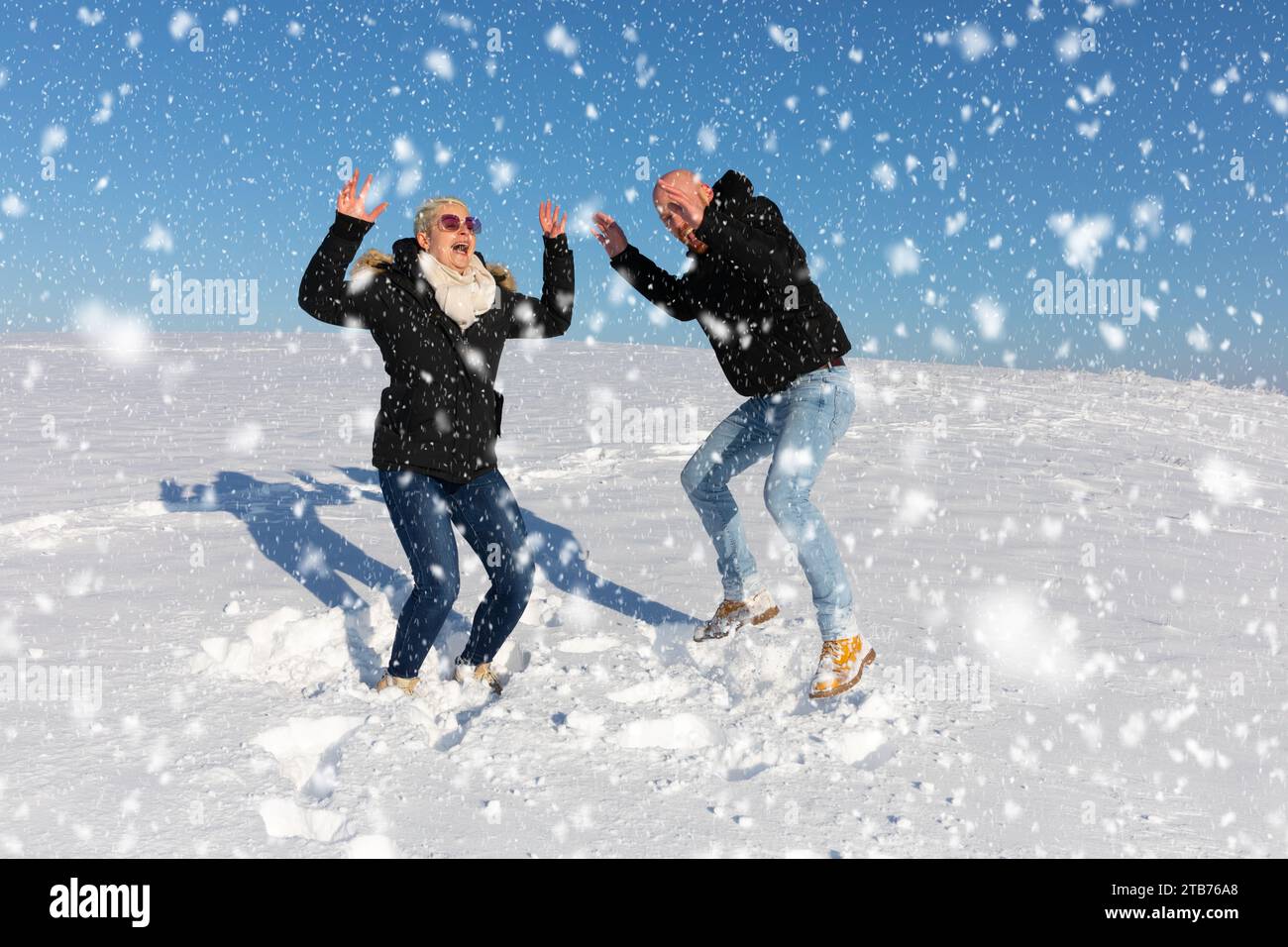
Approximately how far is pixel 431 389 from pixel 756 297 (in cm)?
139

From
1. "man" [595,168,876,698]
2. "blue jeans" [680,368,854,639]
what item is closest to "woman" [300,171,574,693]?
"man" [595,168,876,698]

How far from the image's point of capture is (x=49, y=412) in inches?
541

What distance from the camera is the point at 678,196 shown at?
3.74 metres

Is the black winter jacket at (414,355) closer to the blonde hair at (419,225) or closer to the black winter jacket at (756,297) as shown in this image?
the blonde hair at (419,225)

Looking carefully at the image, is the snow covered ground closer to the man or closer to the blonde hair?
the man

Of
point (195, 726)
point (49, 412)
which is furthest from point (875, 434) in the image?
point (49, 412)

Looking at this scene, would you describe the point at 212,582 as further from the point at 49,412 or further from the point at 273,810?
the point at 49,412

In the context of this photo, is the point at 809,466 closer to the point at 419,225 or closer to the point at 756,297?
the point at 756,297

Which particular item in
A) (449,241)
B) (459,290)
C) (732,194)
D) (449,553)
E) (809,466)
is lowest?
(449,553)

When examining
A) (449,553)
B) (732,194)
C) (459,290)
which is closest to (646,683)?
(449,553)

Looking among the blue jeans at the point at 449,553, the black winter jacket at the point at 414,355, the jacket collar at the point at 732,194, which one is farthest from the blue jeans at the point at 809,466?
the black winter jacket at the point at 414,355

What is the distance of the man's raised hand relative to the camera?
440cm

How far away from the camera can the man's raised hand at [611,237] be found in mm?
4402

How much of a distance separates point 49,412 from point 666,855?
14.4m
